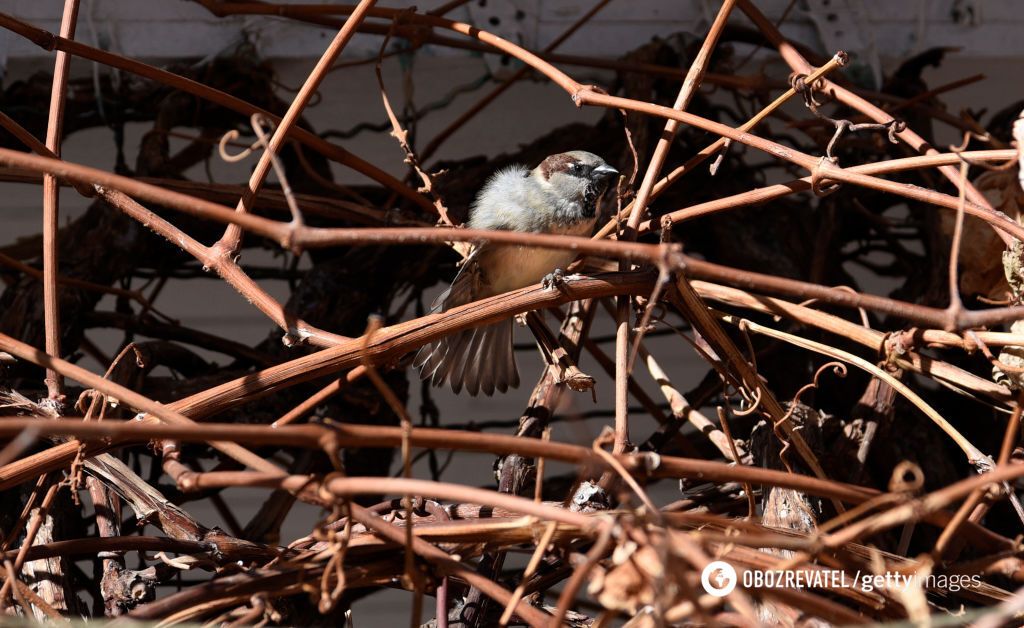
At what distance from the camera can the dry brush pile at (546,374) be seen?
0.81m

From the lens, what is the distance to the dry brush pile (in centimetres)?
81

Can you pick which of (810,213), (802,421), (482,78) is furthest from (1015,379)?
(482,78)

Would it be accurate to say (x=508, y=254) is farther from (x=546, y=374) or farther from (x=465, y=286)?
(x=546, y=374)

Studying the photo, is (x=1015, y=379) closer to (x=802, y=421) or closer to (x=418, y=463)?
(x=802, y=421)

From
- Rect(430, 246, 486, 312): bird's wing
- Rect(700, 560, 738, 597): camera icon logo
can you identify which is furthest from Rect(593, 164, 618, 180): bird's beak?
Rect(700, 560, 738, 597): camera icon logo

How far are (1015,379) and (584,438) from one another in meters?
0.63

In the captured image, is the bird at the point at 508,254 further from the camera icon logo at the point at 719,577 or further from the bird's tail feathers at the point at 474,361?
the camera icon logo at the point at 719,577

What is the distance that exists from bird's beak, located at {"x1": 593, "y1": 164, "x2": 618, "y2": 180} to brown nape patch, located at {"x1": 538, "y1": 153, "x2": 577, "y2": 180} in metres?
0.05

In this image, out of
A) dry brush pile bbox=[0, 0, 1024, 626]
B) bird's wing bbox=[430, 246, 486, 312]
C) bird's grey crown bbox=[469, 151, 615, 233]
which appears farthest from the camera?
bird's grey crown bbox=[469, 151, 615, 233]

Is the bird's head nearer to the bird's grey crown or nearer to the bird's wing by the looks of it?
the bird's grey crown

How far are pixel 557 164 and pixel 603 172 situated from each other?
89mm

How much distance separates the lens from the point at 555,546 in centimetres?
94

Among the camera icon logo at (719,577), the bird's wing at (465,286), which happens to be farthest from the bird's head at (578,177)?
the camera icon logo at (719,577)

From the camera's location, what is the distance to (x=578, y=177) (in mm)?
1658
